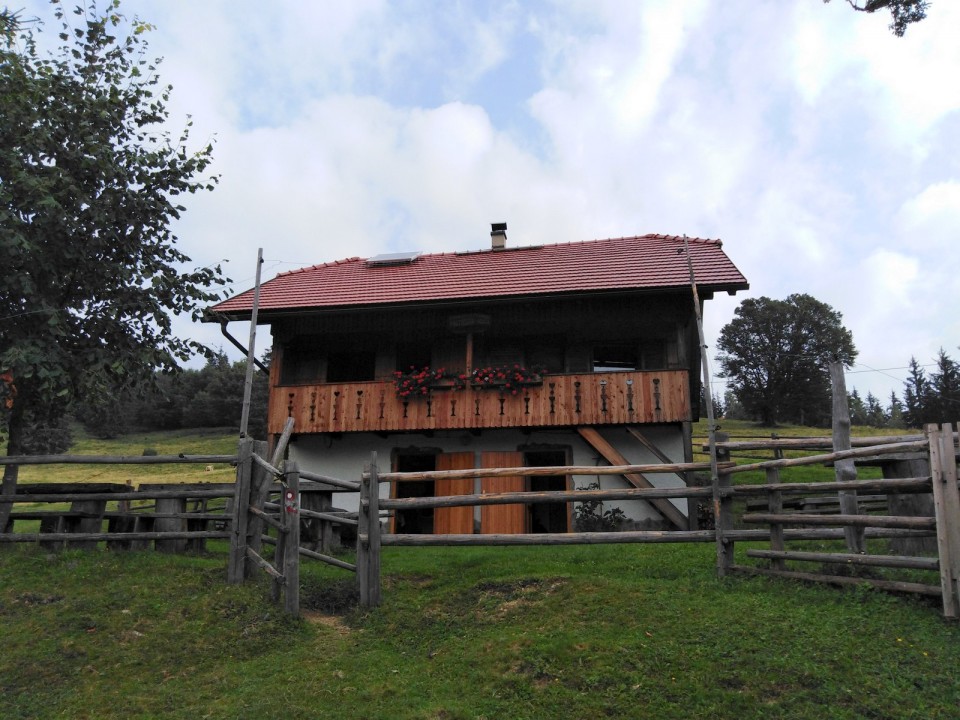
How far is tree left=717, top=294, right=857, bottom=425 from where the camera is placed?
4981cm

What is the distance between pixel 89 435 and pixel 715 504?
63128 millimetres

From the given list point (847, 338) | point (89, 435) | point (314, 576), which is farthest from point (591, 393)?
point (89, 435)

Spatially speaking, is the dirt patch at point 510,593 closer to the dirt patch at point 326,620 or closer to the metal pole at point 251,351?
the dirt patch at point 326,620

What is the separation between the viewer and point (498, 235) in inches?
829

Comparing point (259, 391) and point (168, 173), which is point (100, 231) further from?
point (259, 391)

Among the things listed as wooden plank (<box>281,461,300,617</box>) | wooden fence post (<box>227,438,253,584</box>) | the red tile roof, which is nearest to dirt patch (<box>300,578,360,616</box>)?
wooden plank (<box>281,461,300,617</box>)

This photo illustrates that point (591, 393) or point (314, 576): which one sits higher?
point (591, 393)

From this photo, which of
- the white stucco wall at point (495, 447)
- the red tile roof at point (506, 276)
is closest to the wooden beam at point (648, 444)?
the white stucco wall at point (495, 447)

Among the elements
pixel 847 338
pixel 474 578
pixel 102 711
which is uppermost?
pixel 847 338

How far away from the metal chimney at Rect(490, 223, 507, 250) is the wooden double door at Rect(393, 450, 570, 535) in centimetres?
685

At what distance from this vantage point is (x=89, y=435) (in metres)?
60.3

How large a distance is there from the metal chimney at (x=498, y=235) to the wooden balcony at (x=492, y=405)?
6407 mm

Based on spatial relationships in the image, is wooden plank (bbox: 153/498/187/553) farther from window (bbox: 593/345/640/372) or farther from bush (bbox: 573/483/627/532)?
window (bbox: 593/345/640/372)

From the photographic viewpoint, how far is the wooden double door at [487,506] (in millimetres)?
15727
